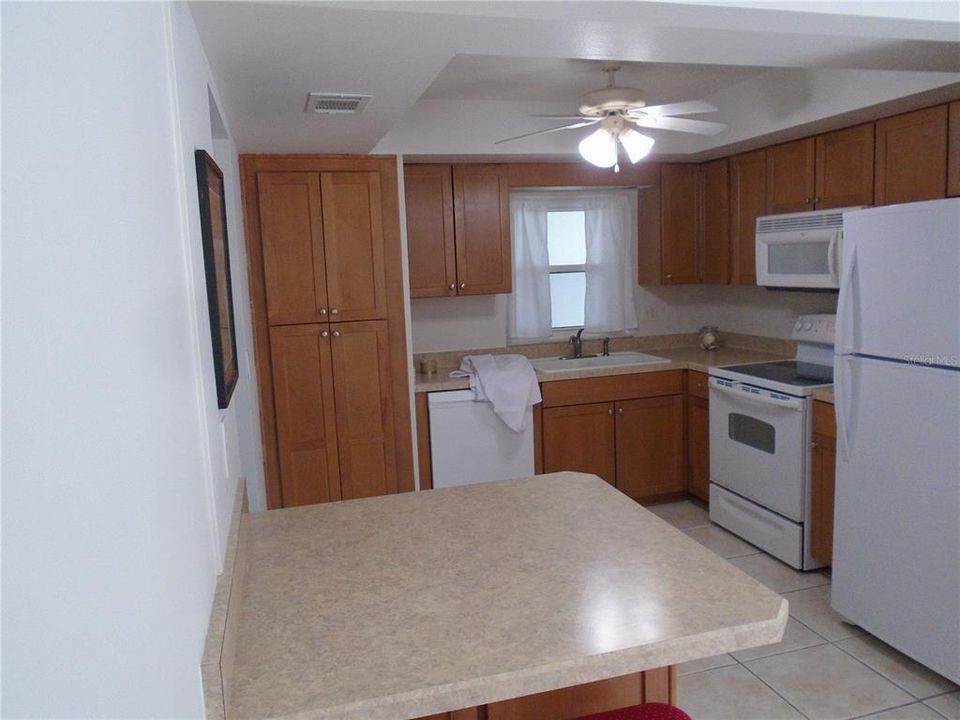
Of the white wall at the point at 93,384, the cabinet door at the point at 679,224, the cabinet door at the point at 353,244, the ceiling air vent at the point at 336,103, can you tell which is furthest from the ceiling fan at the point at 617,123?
the white wall at the point at 93,384

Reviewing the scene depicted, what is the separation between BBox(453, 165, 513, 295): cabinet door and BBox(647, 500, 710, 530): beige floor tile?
1657mm

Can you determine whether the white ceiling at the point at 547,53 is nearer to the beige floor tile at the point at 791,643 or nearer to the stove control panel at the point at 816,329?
the stove control panel at the point at 816,329

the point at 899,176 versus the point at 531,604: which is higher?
the point at 899,176

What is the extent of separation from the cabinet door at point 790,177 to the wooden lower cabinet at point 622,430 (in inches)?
44.2

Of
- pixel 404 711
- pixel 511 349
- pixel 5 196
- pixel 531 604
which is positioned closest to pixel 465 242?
pixel 511 349

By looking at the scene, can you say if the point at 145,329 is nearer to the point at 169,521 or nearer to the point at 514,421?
the point at 169,521

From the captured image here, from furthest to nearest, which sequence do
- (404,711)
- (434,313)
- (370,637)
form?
(434,313) → (370,637) → (404,711)

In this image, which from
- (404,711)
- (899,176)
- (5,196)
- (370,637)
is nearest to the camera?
(5,196)

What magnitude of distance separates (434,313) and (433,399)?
75cm

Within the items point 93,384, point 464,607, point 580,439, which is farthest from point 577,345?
point 93,384

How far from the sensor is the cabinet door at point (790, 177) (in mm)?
3525

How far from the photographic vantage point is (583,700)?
151 centimetres

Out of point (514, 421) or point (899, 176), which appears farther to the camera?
point (514, 421)

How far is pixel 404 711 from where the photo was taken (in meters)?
1.09
